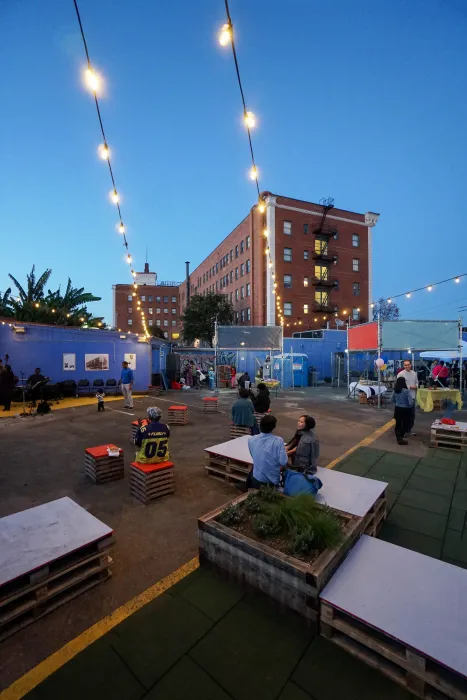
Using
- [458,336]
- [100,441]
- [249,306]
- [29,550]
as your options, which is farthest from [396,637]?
[249,306]

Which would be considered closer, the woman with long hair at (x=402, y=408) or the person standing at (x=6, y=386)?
the woman with long hair at (x=402, y=408)

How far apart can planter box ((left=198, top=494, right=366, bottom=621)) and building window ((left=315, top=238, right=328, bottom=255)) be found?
39865 millimetres

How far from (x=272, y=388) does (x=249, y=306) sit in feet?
66.8

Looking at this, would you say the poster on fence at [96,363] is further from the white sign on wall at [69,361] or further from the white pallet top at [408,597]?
the white pallet top at [408,597]

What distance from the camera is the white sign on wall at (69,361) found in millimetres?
18406

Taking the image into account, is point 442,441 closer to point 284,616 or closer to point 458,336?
point 284,616

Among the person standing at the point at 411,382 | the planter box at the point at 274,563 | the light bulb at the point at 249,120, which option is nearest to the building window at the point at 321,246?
the person standing at the point at 411,382

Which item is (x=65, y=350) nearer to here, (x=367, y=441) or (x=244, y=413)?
(x=244, y=413)

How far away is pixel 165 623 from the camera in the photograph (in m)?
3.02

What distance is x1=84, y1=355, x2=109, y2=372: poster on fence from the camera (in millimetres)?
19031

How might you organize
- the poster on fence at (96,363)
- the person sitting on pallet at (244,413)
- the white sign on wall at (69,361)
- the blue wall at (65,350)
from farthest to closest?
the poster on fence at (96,363)
the white sign on wall at (69,361)
the blue wall at (65,350)
the person sitting on pallet at (244,413)

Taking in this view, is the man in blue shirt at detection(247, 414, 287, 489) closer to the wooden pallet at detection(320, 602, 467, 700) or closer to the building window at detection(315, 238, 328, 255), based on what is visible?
the wooden pallet at detection(320, 602, 467, 700)

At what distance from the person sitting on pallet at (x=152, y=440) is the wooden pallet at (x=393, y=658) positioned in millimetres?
3627

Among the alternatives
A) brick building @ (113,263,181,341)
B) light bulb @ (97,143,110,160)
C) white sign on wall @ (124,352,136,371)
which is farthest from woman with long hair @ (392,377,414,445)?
brick building @ (113,263,181,341)
